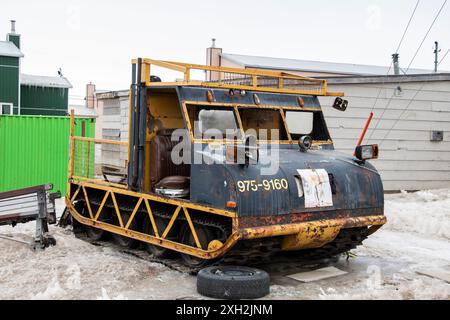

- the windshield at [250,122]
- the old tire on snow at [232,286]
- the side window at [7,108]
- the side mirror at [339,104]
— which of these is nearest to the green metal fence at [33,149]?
the windshield at [250,122]

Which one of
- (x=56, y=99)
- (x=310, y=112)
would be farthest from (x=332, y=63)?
(x=310, y=112)

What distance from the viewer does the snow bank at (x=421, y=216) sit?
40.8 feet

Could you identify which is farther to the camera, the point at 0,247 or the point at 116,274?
the point at 0,247

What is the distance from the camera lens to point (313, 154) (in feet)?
30.0

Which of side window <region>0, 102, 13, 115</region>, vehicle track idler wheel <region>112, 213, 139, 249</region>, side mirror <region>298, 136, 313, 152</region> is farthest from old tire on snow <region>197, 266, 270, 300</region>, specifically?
side window <region>0, 102, 13, 115</region>

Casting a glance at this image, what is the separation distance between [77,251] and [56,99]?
28.0m

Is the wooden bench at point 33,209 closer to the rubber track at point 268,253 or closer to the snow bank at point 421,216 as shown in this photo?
the rubber track at point 268,253

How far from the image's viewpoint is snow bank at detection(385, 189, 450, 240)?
40.8ft

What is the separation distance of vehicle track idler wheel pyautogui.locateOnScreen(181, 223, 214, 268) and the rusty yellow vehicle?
16 millimetres

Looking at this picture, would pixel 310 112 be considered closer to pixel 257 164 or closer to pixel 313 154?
pixel 313 154

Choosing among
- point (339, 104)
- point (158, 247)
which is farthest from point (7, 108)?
point (339, 104)

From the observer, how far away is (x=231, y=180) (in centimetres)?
762

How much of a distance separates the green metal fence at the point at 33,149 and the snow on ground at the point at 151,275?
642 cm

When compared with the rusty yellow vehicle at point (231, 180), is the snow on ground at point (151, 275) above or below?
below
